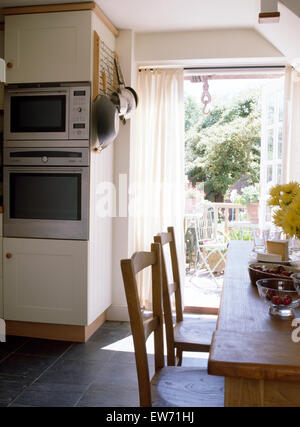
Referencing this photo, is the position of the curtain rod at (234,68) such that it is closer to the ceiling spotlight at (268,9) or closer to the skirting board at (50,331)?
the ceiling spotlight at (268,9)

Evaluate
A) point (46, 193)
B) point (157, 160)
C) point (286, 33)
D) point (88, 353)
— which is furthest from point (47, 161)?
point (286, 33)

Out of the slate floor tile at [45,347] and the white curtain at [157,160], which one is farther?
the white curtain at [157,160]

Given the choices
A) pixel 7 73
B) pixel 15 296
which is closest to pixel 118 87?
pixel 7 73

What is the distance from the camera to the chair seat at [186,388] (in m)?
1.45

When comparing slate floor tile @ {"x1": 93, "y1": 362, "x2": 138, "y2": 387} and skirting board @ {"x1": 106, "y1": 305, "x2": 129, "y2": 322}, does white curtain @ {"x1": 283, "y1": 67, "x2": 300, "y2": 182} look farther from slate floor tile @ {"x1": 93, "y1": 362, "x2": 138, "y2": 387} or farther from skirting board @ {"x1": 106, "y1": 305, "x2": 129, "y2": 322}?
slate floor tile @ {"x1": 93, "y1": 362, "x2": 138, "y2": 387}

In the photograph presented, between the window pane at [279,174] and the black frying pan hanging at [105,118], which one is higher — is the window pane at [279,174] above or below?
Result: below

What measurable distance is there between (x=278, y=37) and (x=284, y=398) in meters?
3.11

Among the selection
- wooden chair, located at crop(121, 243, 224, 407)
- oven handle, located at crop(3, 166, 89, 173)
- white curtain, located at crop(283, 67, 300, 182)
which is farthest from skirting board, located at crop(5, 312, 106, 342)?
white curtain, located at crop(283, 67, 300, 182)

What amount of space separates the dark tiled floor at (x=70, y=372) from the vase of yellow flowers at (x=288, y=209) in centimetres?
141

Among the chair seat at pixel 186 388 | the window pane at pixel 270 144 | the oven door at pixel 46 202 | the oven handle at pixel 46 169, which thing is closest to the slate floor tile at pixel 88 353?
the oven door at pixel 46 202

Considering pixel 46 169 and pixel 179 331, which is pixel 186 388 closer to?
pixel 179 331

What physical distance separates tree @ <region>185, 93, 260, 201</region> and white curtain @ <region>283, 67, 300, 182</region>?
473 cm

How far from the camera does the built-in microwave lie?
3.21 meters

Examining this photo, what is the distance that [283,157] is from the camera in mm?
3805
